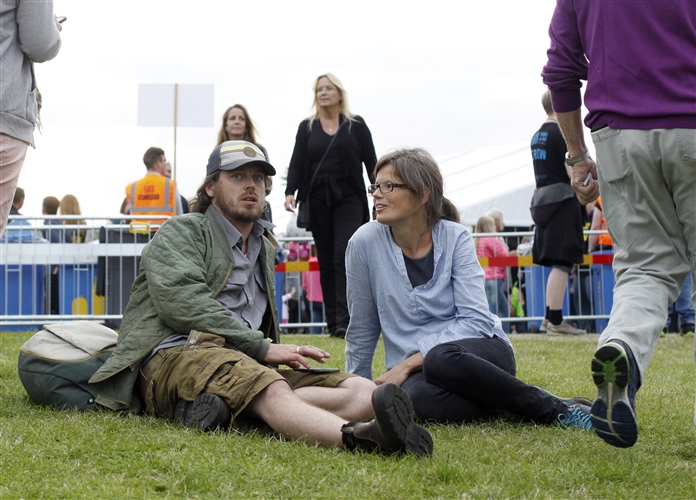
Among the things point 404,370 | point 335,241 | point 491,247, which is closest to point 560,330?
point 491,247

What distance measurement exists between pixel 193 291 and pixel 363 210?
470 cm

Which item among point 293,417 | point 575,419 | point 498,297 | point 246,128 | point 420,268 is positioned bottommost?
point 498,297

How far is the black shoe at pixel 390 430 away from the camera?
309 centimetres

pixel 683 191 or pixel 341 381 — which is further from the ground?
pixel 683 191

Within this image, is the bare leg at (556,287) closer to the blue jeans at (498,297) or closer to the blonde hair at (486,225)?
the blue jeans at (498,297)

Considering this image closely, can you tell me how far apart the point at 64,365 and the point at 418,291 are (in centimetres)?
172

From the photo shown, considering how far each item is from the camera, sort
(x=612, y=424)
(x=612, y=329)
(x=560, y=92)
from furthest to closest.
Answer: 1. (x=560, y=92)
2. (x=612, y=329)
3. (x=612, y=424)

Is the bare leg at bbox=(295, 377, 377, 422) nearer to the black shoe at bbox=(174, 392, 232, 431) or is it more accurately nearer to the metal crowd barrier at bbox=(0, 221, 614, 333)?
the black shoe at bbox=(174, 392, 232, 431)

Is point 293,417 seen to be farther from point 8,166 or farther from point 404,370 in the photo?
point 8,166

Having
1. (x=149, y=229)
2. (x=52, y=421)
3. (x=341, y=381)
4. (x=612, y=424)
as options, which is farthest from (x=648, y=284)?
(x=149, y=229)

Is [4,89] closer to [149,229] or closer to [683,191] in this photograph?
[683,191]

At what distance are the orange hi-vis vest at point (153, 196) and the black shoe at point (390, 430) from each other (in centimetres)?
751

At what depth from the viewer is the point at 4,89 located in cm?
448

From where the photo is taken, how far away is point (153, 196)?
34.6 feet
